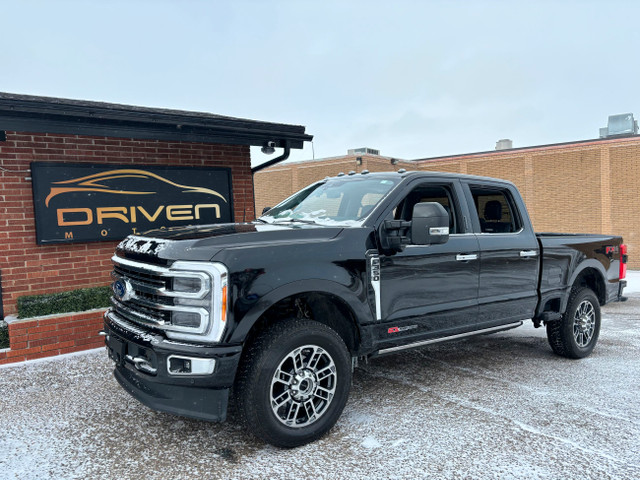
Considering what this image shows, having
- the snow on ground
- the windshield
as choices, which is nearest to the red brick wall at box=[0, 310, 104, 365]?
the windshield

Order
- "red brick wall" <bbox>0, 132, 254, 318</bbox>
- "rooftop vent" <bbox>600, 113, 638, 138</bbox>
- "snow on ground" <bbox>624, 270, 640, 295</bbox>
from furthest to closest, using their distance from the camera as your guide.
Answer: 1. "rooftop vent" <bbox>600, 113, 638, 138</bbox>
2. "snow on ground" <bbox>624, 270, 640, 295</bbox>
3. "red brick wall" <bbox>0, 132, 254, 318</bbox>

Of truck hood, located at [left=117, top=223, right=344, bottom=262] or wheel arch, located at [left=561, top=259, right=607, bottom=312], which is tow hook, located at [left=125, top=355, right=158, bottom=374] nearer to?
truck hood, located at [left=117, top=223, right=344, bottom=262]

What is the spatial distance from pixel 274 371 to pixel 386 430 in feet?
3.57

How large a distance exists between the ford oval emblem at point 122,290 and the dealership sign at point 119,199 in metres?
3.03

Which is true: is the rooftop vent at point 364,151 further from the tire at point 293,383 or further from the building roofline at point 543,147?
the tire at point 293,383

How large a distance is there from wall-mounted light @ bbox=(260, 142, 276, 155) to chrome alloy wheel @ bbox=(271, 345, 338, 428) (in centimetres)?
495

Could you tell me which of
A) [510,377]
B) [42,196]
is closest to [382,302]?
[510,377]

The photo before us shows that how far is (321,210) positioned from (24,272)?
400 cm

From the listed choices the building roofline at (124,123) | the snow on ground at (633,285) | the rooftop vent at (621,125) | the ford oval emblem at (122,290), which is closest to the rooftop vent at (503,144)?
the rooftop vent at (621,125)

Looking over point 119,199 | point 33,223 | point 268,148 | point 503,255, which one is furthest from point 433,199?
point 33,223

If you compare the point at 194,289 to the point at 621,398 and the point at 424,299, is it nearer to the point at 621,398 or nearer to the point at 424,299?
the point at 424,299

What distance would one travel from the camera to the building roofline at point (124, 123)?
18.2 feet

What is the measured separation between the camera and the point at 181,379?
3123mm

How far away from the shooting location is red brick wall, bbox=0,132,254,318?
5.89 meters
